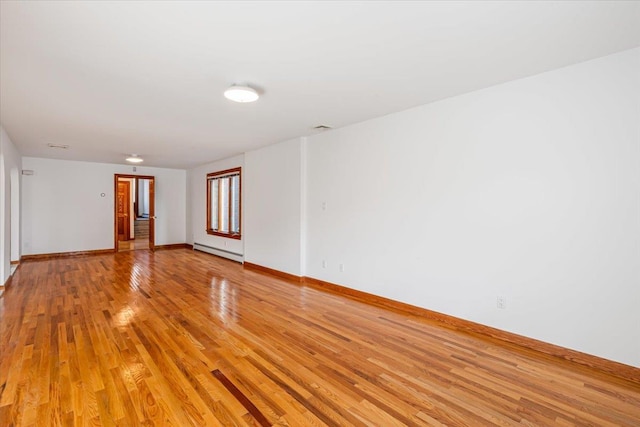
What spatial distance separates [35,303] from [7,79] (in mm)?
2753

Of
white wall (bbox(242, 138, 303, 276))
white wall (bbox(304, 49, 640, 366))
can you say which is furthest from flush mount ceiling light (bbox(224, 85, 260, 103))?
white wall (bbox(242, 138, 303, 276))

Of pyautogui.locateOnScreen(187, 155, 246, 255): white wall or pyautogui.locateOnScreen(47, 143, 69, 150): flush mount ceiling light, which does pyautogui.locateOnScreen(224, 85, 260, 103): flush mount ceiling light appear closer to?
pyautogui.locateOnScreen(187, 155, 246, 255): white wall

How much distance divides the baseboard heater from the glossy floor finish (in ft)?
9.88

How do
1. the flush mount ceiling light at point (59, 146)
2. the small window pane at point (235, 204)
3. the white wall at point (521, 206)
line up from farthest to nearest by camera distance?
the small window pane at point (235, 204) → the flush mount ceiling light at point (59, 146) → the white wall at point (521, 206)

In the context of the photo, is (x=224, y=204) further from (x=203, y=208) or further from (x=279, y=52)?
(x=279, y=52)

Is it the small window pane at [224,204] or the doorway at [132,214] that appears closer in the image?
the small window pane at [224,204]

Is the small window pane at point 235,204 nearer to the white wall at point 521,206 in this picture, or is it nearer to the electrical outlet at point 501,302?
the white wall at point 521,206

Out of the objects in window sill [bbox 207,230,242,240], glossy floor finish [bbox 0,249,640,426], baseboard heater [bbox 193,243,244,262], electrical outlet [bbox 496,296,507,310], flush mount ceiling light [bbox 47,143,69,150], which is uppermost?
flush mount ceiling light [bbox 47,143,69,150]

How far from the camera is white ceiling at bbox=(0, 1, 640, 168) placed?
1.86m

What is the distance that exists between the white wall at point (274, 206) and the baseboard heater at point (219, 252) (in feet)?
1.84

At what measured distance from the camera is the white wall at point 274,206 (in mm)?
5199

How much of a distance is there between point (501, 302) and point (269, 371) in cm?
229

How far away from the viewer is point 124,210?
420 inches

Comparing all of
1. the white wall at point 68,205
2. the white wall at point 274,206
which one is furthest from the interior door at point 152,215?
the white wall at point 274,206
